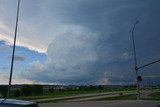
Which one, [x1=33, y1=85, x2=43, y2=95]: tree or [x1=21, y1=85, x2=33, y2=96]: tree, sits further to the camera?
[x1=33, y1=85, x2=43, y2=95]: tree

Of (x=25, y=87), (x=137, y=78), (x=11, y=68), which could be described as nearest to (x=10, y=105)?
(x=11, y=68)

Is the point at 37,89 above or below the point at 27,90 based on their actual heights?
above

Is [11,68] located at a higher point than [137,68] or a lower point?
lower

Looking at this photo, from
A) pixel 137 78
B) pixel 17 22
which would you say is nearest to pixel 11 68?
pixel 17 22

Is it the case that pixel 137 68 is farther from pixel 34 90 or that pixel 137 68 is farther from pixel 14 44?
pixel 34 90

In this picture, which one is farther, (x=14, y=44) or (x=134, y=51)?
(x=134, y=51)

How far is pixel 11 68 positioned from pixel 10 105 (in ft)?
55.4

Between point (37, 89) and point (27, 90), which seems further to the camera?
point (37, 89)

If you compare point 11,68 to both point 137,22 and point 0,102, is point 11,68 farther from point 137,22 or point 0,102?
point 137,22

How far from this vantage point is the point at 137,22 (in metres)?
47.1

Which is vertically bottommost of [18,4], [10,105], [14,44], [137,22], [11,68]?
[10,105]

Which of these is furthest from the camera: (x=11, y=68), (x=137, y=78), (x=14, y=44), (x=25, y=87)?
(x=25, y=87)

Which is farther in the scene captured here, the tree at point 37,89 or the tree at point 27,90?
the tree at point 37,89

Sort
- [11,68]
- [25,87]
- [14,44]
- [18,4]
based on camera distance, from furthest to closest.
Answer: [25,87]
[18,4]
[14,44]
[11,68]
